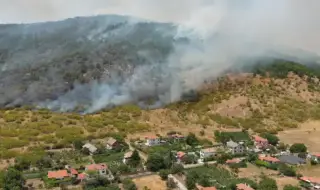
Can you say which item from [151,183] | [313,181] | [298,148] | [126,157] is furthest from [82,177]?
[298,148]

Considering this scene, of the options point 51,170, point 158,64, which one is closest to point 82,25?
point 158,64

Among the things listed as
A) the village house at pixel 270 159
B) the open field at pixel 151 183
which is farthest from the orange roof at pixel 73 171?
the village house at pixel 270 159

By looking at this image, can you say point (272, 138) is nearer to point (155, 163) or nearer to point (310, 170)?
point (310, 170)

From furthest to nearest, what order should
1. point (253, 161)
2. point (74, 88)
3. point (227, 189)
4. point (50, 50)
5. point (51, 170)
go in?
1. point (50, 50)
2. point (74, 88)
3. point (253, 161)
4. point (51, 170)
5. point (227, 189)

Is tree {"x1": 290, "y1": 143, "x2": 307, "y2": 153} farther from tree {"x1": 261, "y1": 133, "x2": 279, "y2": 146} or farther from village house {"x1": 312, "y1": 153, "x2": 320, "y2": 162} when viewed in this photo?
tree {"x1": 261, "y1": 133, "x2": 279, "y2": 146}

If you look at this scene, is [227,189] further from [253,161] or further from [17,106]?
[17,106]

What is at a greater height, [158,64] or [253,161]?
[158,64]
